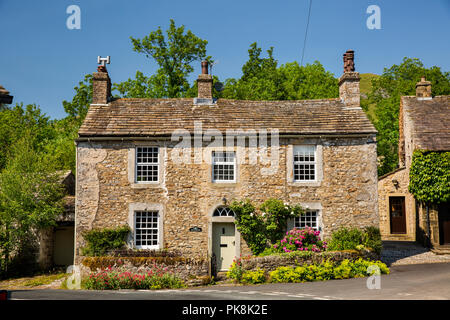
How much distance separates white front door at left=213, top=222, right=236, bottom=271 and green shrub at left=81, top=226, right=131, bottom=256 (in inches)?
151

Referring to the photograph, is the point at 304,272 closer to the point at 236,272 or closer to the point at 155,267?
the point at 236,272

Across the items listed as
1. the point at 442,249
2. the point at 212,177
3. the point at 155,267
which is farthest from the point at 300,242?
the point at 442,249

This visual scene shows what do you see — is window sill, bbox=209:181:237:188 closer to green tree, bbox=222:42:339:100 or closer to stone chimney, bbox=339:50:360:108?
→ stone chimney, bbox=339:50:360:108

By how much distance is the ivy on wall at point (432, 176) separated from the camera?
2081 cm

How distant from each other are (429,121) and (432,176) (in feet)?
11.4

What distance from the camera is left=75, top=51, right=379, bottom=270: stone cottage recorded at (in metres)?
17.6

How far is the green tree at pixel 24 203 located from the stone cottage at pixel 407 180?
745 inches

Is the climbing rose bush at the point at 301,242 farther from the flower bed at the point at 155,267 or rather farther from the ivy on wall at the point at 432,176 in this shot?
the ivy on wall at the point at 432,176

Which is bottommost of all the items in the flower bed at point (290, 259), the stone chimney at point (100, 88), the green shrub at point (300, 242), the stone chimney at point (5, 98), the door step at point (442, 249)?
the door step at point (442, 249)

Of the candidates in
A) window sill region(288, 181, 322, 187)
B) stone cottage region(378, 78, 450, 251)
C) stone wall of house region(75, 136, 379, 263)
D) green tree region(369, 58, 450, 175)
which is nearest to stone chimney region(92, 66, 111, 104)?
stone wall of house region(75, 136, 379, 263)

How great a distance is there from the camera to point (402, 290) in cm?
1203

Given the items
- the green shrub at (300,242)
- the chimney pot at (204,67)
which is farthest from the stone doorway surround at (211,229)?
the chimney pot at (204,67)

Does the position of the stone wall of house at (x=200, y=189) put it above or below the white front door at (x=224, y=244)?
above
